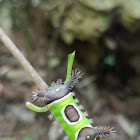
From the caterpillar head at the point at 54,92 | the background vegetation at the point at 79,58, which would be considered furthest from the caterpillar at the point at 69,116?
the background vegetation at the point at 79,58

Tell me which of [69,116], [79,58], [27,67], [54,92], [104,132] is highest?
[79,58]

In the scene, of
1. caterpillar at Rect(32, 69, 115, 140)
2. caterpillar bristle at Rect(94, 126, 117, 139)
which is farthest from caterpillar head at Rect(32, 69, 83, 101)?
caterpillar bristle at Rect(94, 126, 117, 139)

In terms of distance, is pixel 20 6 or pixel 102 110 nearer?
pixel 20 6

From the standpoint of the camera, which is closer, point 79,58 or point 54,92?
point 54,92

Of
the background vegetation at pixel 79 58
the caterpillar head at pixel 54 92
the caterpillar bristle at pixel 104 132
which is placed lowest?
the caterpillar bristle at pixel 104 132

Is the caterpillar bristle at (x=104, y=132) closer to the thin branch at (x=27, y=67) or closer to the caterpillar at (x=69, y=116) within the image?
the caterpillar at (x=69, y=116)

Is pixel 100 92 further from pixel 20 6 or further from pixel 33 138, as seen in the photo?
pixel 20 6

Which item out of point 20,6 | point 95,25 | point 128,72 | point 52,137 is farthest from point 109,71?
point 20,6

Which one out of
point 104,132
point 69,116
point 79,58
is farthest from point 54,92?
point 79,58

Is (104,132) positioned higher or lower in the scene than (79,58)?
lower

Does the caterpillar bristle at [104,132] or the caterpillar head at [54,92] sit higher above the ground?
the caterpillar head at [54,92]

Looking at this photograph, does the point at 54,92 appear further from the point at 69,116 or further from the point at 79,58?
the point at 79,58
